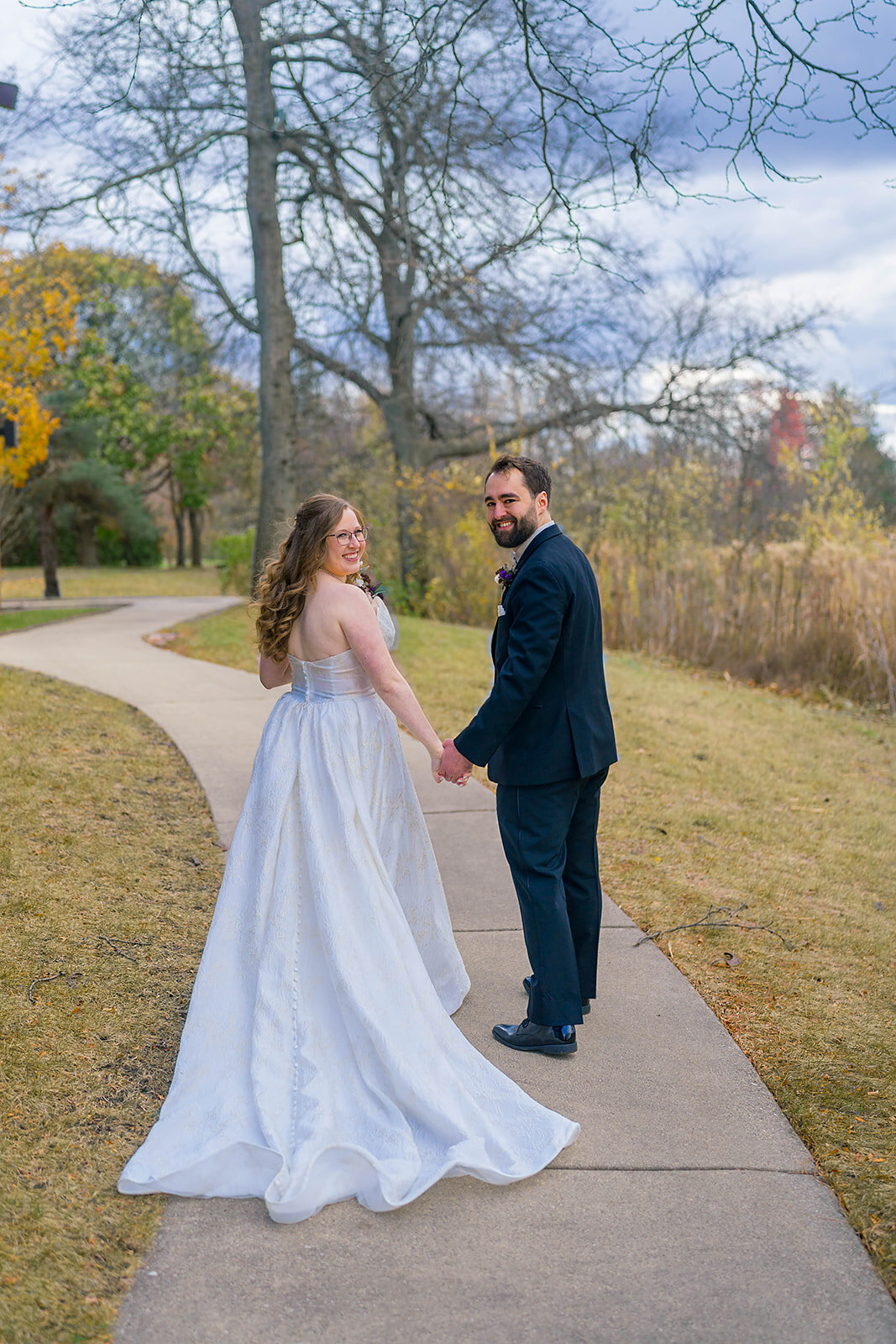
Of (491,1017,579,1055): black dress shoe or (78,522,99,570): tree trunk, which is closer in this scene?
(491,1017,579,1055): black dress shoe

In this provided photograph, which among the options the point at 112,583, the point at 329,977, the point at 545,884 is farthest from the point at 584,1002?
the point at 112,583

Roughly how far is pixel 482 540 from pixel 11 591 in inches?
503

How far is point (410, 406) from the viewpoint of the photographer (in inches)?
750

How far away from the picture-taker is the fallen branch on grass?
5.02m

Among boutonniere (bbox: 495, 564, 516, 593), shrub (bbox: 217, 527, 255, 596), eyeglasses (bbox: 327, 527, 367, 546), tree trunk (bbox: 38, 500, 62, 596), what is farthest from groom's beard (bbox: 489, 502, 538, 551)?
shrub (bbox: 217, 527, 255, 596)

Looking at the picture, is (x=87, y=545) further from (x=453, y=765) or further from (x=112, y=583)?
(x=453, y=765)

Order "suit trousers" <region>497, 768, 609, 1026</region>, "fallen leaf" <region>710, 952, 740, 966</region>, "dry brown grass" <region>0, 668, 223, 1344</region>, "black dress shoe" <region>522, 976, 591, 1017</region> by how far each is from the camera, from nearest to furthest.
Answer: "dry brown grass" <region>0, 668, 223, 1344</region> < "suit trousers" <region>497, 768, 609, 1026</region> < "black dress shoe" <region>522, 976, 591, 1017</region> < "fallen leaf" <region>710, 952, 740, 966</region>

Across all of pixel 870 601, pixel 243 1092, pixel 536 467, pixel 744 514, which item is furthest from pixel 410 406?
pixel 243 1092

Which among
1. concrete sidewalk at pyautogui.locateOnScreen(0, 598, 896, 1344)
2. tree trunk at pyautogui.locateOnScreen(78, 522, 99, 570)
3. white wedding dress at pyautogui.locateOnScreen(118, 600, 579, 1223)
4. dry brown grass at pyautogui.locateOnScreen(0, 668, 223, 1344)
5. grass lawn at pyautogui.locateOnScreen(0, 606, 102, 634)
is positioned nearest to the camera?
concrete sidewalk at pyautogui.locateOnScreen(0, 598, 896, 1344)

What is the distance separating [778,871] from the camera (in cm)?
624

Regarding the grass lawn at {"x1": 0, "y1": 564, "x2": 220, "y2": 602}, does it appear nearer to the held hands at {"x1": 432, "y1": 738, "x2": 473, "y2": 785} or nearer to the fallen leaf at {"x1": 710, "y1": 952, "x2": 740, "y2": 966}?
the fallen leaf at {"x1": 710, "y1": 952, "x2": 740, "y2": 966}

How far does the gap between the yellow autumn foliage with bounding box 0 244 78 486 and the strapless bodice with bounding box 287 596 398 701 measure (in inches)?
437

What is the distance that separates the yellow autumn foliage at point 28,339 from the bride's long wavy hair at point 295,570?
10966 mm

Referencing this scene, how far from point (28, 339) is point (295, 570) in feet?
38.7
